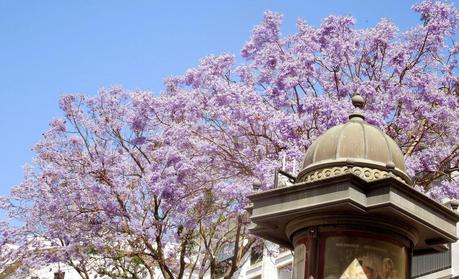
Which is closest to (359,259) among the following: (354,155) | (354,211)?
(354,211)

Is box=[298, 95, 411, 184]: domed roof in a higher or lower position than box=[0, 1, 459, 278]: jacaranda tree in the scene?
lower

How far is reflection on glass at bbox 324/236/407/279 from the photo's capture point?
8.48m

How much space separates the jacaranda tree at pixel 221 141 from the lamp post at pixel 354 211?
781cm

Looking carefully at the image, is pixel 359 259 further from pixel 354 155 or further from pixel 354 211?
pixel 354 155

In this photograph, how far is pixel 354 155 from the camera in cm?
898

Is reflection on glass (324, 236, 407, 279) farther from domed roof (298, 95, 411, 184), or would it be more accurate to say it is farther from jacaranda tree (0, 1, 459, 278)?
jacaranda tree (0, 1, 459, 278)

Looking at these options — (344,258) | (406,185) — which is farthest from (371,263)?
(406,185)

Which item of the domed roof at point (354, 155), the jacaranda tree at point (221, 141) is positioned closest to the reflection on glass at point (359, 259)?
the domed roof at point (354, 155)

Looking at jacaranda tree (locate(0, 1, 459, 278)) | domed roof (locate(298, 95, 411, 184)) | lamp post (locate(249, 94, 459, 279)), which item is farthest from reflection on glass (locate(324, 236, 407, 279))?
jacaranda tree (locate(0, 1, 459, 278))

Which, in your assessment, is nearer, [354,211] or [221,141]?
[354,211]

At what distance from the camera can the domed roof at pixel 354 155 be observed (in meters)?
8.84

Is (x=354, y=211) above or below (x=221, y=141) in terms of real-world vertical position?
below

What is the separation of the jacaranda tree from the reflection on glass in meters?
8.37

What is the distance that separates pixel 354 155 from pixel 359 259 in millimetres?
1195
